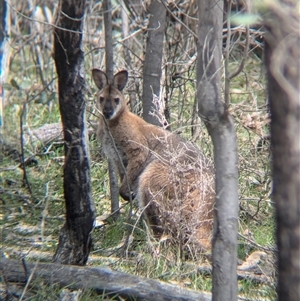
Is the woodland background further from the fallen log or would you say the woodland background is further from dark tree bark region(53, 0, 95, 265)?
dark tree bark region(53, 0, 95, 265)

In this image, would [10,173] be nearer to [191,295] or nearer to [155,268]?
[155,268]

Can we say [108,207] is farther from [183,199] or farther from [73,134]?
[73,134]

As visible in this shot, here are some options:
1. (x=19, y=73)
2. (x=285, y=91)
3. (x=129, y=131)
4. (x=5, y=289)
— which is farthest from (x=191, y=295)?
(x=19, y=73)

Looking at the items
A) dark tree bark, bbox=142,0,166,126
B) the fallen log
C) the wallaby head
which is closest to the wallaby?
the wallaby head

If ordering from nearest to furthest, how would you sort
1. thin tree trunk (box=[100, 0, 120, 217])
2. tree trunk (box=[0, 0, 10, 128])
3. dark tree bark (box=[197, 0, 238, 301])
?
dark tree bark (box=[197, 0, 238, 301]) < thin tree trunk (box=[100, 0, 120, 217]) < tree trunk (box=[0, 0, 10, 128])

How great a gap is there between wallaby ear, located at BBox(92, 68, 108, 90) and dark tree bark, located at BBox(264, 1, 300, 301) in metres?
4.09

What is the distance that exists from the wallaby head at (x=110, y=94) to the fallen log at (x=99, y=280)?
2.45 m

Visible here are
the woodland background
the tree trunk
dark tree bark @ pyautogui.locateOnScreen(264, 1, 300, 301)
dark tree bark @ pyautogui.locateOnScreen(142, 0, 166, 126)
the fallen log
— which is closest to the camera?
dark tree bark @ pyautogui.locateOnScreen(264, 1, 300, 301)

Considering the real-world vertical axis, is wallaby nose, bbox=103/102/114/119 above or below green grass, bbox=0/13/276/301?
above

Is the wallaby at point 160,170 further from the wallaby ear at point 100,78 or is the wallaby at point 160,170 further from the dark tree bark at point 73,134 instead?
the dark tree bark at point 73,134

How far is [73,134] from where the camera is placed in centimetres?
464

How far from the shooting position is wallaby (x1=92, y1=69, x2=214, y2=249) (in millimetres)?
5434

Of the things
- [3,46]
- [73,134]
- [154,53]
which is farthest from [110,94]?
[73,134]

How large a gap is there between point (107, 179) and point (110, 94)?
88 centimetres
